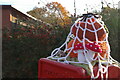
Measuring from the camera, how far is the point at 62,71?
6.64 feet

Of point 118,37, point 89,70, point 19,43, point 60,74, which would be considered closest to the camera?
point 89,70

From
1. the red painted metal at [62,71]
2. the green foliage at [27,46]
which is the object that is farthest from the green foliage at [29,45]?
the red painted metal at [62,71]

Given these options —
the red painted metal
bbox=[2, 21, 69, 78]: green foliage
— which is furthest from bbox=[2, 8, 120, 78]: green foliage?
the red painted metal

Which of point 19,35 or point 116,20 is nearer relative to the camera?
point 116,20

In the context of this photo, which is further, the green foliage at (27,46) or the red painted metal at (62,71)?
the green foliage at (27,46)

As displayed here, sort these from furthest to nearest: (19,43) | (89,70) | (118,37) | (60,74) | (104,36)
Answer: (19,43) < (118,37) < (104,36) < (60,74) < (89,70)

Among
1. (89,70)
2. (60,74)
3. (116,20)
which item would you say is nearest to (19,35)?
(116,20)

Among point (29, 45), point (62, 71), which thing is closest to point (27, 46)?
point (29, 45)

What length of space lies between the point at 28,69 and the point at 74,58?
2.42 metres

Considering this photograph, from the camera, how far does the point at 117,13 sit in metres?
4.19

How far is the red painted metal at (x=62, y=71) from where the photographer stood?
5.94 feet

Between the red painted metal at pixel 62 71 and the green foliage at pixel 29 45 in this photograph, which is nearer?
the red painted metal at pixel 62 71

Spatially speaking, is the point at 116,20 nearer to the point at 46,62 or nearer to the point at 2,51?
the point at 46,62

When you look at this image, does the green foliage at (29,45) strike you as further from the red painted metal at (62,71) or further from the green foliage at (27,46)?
the red painted metal at (62,71)
